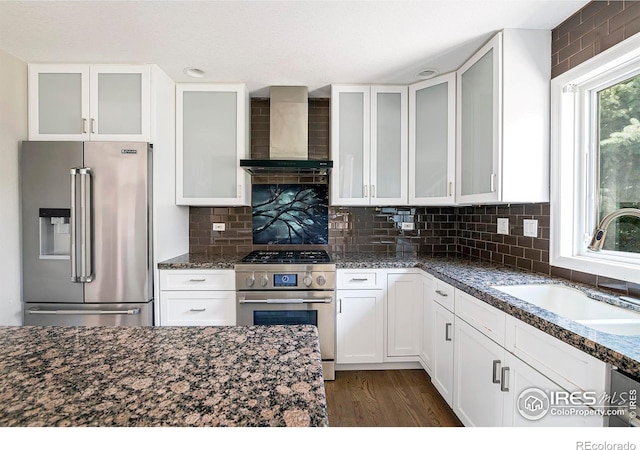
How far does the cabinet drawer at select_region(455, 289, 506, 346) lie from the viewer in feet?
4.68

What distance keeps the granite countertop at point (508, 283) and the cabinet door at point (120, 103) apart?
1012 mm

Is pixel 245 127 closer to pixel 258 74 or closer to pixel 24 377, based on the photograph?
pixel 258 74

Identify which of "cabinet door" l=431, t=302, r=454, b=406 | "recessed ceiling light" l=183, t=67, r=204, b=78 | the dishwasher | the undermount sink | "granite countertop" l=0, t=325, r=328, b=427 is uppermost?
"recessed ceiling light" l=183, t=67, r=204, b=78

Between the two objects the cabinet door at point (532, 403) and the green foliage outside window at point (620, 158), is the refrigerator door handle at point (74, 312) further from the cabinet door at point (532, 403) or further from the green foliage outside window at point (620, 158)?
the green foliage outside window at point (620, 158)

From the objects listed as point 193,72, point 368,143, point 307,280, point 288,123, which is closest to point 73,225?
point 193,72

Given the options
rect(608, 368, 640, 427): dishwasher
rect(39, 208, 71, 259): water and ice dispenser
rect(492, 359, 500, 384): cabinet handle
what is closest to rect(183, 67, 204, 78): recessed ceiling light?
rect(39, 208, 71, 259): water and ice dispenser

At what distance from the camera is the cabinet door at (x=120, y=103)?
226 centimetres

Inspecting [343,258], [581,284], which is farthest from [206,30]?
[581,284]

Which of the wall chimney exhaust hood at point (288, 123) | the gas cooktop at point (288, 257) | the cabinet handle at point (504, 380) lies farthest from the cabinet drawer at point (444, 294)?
the wall chimney exhaust hood at point (288, 123)

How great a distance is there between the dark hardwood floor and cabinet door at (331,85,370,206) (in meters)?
1.42

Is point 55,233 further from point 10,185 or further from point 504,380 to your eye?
point 504,380

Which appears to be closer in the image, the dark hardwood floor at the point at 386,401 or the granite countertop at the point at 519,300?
the granite countertop at the point at 519,300

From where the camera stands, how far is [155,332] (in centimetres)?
98

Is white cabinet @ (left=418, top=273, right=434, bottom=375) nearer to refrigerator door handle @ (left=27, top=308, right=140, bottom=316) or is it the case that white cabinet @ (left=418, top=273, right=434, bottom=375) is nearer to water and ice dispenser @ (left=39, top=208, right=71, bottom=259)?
refrigerator door handle @ (left=27, top=308, right=140, bottom=316)
